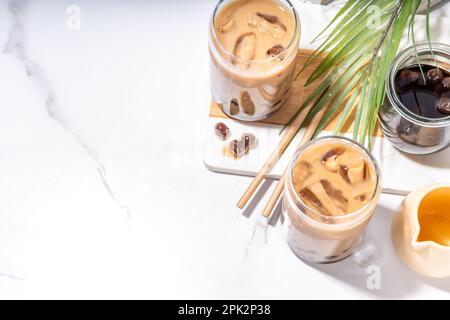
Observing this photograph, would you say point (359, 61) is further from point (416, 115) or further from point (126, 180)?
point (126, 180)

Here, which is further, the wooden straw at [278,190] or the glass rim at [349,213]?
the wooden straw at [278,190]

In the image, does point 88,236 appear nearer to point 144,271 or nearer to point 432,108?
point 144,271

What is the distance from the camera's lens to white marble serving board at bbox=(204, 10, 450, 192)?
120 cm

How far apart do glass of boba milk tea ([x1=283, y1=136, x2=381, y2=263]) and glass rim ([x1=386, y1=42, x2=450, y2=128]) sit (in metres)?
0.11

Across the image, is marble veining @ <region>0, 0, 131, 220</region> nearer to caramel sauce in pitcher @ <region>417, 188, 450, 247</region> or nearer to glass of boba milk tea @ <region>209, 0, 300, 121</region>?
glass of boba milk tea @ <region>209, 0, 300, 121</region>

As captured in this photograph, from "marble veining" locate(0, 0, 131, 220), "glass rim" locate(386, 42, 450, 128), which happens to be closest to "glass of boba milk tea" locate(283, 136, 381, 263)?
"glass rim" locate(386, 42, 450, 128)

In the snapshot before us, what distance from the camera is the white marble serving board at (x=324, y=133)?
1197mm

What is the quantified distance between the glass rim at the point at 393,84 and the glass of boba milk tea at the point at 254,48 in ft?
0.49

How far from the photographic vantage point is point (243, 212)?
3.96 feet

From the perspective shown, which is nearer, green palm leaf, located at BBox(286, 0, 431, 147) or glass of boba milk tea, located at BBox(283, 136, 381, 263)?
glass of boba milk tea, located at BBox(283, 136, 381, 263)

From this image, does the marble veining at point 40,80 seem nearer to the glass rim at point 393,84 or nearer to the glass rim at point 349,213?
the glass rim at point 349,213

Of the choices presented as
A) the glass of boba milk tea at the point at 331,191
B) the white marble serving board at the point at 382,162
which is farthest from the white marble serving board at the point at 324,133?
the glass of boba milk tea at the point at 331,191
